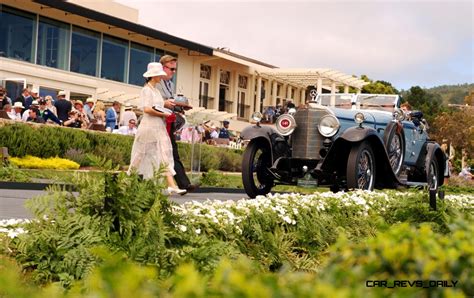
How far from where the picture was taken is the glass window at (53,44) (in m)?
33.6

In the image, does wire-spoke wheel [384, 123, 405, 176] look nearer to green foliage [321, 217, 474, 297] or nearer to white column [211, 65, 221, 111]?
green foliage [321, 217, 474, 297]

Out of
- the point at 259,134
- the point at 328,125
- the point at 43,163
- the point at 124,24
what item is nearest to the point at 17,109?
the point at 43,163

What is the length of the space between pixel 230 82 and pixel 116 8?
954 cm

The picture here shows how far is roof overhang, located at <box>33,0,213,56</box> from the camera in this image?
108ft

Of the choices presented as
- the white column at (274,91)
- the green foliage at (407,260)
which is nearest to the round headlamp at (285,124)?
the green foliage at (407,260)

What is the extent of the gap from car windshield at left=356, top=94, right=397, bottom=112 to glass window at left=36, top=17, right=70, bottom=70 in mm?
21068

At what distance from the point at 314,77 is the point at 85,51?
16.4m

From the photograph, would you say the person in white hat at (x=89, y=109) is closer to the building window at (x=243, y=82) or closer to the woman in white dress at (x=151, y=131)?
the woman in white dress at (x=151, y=131)

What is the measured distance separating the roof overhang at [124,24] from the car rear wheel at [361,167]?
74.5ft

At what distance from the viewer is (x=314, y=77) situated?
4822cm

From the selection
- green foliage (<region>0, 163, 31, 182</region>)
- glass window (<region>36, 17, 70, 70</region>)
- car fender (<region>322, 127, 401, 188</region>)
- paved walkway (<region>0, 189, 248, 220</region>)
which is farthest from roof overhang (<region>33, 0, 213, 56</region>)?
car fender (<region>322, 127, 401, 188</region>)

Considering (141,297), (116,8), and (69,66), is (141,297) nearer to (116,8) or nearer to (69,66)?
(69,66)

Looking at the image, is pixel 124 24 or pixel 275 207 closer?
pixel 275 207

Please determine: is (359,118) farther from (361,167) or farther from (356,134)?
(361,167)
